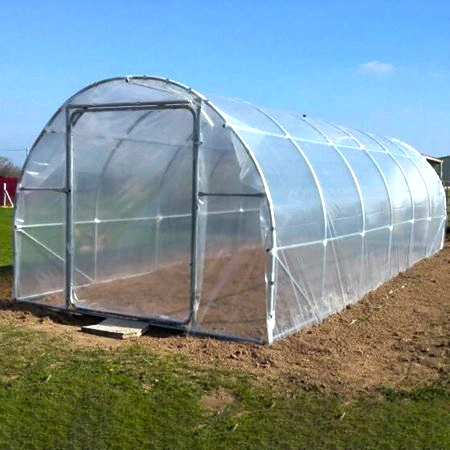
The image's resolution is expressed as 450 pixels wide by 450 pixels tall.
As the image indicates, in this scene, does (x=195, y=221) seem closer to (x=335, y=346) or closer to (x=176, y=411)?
(x=335, y=346)

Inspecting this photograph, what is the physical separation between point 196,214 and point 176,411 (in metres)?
3.01

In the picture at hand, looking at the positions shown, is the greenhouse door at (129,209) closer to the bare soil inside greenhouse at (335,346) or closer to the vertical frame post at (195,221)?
the vertical frame post at (195,221)

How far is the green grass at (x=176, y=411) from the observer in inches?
193

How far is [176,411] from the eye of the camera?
5492mm

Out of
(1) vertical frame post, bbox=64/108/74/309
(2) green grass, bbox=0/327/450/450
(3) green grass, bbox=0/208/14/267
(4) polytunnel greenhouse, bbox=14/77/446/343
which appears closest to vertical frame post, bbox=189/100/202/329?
(4) polytunnel greenhouse, bbox=14/77/446/343

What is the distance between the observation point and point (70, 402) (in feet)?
18.4

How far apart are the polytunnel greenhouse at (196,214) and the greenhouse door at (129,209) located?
22mm

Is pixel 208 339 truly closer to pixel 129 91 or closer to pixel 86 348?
pixel 86 348

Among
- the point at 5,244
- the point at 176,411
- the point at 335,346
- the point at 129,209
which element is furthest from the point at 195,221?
the point at 5,244

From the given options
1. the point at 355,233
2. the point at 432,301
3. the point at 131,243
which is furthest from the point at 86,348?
the point at 432,301

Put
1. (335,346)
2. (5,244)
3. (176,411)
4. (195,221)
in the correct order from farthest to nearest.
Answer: (5,244) < (195,221) < (335,346) < (176,411)

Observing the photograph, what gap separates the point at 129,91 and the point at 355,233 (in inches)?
157

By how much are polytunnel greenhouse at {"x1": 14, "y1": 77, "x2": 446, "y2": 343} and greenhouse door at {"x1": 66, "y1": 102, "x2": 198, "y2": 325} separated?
0.07 feet

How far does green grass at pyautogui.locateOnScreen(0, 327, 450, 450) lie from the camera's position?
4.91m
